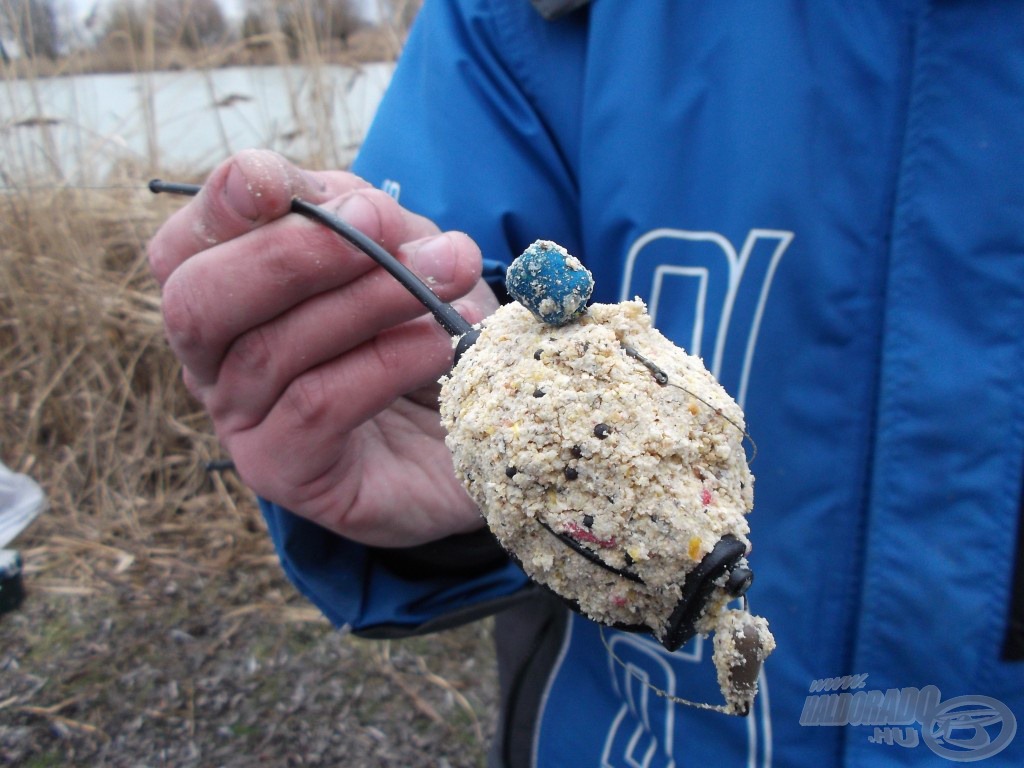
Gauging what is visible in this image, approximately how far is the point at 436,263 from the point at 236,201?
177 mm

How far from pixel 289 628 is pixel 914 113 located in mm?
1328

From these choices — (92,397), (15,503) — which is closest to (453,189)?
(15,503)

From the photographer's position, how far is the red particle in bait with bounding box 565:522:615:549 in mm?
442

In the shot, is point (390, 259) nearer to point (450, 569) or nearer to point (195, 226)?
point (195, 226)

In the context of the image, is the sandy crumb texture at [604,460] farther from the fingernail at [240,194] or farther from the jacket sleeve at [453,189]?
the jacket sleeve at [453,189]

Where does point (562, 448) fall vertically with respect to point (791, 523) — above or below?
above

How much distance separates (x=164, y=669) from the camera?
1.27m

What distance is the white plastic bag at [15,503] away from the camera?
1281 millimetres

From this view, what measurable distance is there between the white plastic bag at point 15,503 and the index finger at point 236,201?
85cm

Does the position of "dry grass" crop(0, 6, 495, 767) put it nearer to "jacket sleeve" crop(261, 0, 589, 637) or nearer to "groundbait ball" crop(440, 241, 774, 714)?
"jacket sleeve" crop(261, 0, 589, 637)

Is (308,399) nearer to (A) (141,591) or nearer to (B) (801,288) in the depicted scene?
(B) (801,288)

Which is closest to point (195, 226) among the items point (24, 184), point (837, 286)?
point (837, 286)
